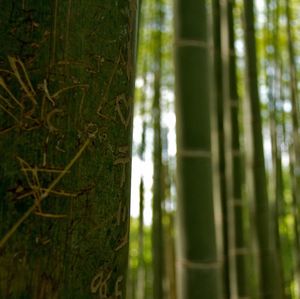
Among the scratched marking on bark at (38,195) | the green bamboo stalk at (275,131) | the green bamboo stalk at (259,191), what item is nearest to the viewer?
the scratched marking on bark at (38,195)

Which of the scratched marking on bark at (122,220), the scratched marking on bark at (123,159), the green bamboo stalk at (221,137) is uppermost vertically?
the green bamboo stalk at (221,137)

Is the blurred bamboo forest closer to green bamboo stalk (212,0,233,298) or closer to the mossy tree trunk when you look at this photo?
green bamboo stalk (212,0,233,298)

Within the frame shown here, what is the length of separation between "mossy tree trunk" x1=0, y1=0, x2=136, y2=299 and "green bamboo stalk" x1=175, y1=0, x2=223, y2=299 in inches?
25.7

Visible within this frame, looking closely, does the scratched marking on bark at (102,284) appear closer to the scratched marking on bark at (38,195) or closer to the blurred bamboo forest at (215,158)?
the scratched marking on bark at (38,195)

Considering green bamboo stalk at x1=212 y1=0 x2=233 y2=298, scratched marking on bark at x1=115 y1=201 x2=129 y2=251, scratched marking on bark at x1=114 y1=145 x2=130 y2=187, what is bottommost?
scratched marking on bark at x1=115 y1=201 x2=129 y2=251

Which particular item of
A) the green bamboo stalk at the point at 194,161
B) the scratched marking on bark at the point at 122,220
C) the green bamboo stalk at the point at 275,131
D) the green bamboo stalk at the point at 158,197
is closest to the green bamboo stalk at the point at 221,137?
the green bamboo stalk at the point at 158,197

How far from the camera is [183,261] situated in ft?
3.33

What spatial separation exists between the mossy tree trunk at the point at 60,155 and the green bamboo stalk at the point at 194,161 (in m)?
0.65

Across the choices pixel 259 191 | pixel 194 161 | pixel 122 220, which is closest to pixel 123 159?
pixel 122 220

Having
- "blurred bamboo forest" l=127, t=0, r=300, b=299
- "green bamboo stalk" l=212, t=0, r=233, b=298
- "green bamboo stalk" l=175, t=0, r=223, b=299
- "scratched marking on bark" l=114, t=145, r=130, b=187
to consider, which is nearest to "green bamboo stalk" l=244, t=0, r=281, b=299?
"blurred bamboo forest" l=127, t=0, r=300, b=299

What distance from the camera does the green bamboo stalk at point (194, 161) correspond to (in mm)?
998

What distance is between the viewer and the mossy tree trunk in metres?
0.31

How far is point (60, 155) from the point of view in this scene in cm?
33

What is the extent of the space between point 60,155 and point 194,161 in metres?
0.72
